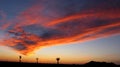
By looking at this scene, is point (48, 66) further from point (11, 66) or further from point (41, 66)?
point (11, 66)

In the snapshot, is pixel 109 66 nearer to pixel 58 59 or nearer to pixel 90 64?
pixel 90 64

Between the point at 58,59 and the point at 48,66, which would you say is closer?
the point at 48,66

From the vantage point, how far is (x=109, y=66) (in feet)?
212

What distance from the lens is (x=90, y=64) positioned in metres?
62.4

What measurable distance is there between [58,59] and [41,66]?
1520cm

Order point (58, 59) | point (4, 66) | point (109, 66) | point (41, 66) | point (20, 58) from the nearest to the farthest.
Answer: point (4, 66), point (109, 66), point (41, 66), point (58, 59), point (20, 58)

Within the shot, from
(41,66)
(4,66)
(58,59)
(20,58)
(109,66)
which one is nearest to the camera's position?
(4,66)

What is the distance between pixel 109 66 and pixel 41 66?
2325 centimetres

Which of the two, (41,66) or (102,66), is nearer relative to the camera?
(102,66)

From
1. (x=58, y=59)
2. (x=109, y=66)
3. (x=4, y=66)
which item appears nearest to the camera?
(x=4, y=66)

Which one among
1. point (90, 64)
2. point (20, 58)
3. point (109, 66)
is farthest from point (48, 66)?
point (20, 58)

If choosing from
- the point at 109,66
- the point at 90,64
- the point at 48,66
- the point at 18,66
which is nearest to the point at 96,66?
the point at 90,64

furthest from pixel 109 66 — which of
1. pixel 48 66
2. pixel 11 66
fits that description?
pixel 11 66

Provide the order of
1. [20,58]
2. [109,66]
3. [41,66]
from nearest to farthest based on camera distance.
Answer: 1. [109,66]
2. [41,66]
3. [20,58]
